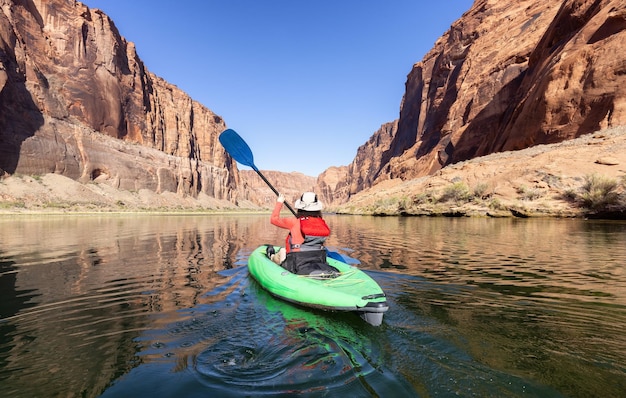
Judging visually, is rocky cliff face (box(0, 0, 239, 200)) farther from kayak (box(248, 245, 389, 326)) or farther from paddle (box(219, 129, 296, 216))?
kayak (box(248, 245, 389, 326))

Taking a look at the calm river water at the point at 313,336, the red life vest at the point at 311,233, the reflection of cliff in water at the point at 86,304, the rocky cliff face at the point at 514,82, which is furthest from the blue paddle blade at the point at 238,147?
the rocky cliff face at the point at 514,82

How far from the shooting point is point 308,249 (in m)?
5.78

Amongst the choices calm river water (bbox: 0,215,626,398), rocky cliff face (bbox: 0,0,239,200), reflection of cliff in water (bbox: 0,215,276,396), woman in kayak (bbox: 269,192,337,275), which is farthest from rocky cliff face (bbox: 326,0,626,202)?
rocky cliff face (bbox: 0,0,239,200)

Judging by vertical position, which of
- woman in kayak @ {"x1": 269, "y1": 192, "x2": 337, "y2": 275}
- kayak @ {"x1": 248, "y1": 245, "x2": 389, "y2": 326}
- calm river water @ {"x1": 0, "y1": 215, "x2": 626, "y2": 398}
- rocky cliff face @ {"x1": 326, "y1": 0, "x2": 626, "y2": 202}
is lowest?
calm river water @ {"x1": 0, "y1": 215, "x2": 626, "y2": 398}

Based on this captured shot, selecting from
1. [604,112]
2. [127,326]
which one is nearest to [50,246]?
[127,326]

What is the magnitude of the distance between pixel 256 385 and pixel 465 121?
5849cm

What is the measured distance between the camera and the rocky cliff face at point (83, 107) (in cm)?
5088

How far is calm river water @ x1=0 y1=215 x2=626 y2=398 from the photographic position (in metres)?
2.77

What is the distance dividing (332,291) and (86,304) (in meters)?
4.09

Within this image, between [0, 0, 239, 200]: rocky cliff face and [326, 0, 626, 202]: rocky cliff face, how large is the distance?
200 feet

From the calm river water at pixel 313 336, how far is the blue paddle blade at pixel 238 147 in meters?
4.68

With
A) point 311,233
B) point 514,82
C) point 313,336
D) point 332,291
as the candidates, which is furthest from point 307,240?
point 514,82

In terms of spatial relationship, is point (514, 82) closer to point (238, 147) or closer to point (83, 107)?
point (238, 147)

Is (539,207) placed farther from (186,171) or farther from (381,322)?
(186,171)
